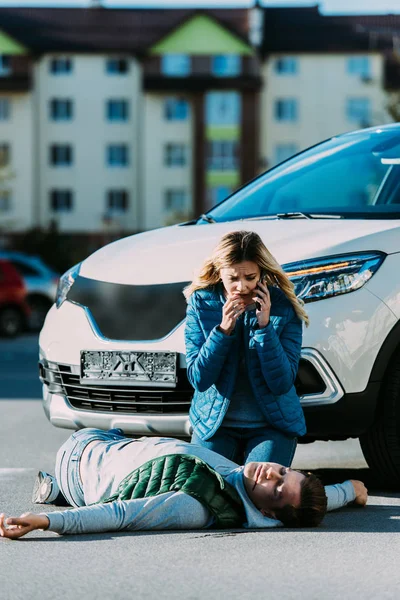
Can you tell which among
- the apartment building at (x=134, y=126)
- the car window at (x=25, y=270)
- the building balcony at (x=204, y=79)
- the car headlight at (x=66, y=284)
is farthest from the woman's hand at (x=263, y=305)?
the building balcony at (x=204, y=79)

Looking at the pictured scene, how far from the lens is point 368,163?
730cm

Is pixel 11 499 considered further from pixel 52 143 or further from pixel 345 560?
pixel 52 143

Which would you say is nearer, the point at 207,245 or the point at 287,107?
the point at 207,245

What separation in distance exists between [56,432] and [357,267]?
389cm

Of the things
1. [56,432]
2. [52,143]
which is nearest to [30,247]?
[52,143]

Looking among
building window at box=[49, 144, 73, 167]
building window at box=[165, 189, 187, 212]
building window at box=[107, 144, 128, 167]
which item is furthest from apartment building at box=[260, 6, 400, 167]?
building window at box=[49, 144, 73, 167]

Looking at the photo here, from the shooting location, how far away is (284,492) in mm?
5148

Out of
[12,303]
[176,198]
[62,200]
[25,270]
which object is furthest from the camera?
[62,200]

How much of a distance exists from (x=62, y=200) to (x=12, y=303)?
42.3 m

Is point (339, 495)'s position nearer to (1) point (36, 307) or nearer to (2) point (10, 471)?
(2) point (10, 471)

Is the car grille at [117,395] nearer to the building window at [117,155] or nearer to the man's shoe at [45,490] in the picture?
the man's shoe at [45,490]

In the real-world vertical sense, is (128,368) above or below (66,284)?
below

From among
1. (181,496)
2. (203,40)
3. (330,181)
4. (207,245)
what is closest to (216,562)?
(181,496)

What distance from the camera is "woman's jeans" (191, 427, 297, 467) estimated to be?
18.6 ft
